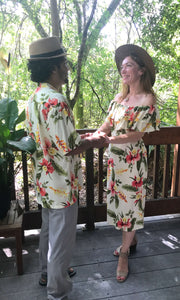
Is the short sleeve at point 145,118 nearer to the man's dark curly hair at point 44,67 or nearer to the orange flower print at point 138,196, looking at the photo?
the orange flower print at point 138,196

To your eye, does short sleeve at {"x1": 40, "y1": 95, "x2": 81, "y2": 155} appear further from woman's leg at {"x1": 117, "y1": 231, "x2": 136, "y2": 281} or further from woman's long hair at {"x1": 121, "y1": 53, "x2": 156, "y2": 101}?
woman's leg at {"x1": 117, "y1": 231, "x2": 136, "y2": 281}

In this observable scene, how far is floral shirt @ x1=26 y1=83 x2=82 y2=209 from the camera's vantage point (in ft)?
4.29

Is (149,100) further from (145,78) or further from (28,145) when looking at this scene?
(28,145)

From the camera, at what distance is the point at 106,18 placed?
3980mm

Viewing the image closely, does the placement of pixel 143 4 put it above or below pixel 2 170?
above

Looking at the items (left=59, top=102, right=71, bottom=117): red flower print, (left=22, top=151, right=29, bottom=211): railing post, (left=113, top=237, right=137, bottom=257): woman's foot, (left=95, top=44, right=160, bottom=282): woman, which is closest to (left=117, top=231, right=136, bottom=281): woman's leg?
(left=95, top=44, right=160, bottom=282): woman

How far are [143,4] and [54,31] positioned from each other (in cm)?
145

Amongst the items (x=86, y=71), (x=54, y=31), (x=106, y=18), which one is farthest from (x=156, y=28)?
(x=54, y=31)

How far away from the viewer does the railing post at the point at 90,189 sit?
7.60 ft

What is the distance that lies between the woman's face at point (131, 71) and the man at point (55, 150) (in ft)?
1.57

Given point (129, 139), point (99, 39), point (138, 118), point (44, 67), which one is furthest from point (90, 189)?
point (99, 39)

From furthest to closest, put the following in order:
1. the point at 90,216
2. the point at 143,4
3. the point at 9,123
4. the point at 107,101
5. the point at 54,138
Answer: the point at 107,101 < the point at 143,4 < the point at 90,216 < the point at 9,123 < the point at 54,138

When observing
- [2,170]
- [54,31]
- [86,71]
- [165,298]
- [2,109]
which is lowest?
[165,298]

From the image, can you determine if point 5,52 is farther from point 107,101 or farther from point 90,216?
point 107,101
